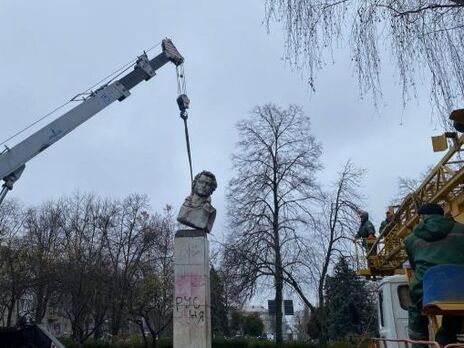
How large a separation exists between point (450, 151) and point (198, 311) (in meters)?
5.62

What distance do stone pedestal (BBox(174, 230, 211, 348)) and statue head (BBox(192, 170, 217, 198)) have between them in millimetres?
868

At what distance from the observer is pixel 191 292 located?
1099cm

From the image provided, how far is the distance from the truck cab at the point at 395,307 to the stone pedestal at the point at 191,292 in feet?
11.9

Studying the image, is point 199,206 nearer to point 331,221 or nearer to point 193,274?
point 193,274

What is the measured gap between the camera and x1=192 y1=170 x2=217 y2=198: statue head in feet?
38.5

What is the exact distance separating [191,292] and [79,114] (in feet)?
30.9

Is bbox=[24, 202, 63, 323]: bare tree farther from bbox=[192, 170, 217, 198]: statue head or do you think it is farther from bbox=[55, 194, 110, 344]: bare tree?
bbox=[192, 170, 217, 198]: statue head

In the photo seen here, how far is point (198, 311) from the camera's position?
1083cm

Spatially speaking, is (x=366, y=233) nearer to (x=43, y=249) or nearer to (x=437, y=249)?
(x=437, y=249)

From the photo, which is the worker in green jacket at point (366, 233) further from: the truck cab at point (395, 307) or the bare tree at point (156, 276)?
the bare tree at point (156, 276)

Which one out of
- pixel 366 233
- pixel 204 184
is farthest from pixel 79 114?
pixel 366 233

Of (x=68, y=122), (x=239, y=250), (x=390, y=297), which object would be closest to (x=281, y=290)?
(x=239, y=250)

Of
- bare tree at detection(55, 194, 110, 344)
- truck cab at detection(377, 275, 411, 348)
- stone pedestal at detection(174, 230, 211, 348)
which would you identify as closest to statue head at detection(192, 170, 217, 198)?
stone pedestal at detection(174, 230, 211, 348)

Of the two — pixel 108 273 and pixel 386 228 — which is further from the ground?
pixel 108 273
